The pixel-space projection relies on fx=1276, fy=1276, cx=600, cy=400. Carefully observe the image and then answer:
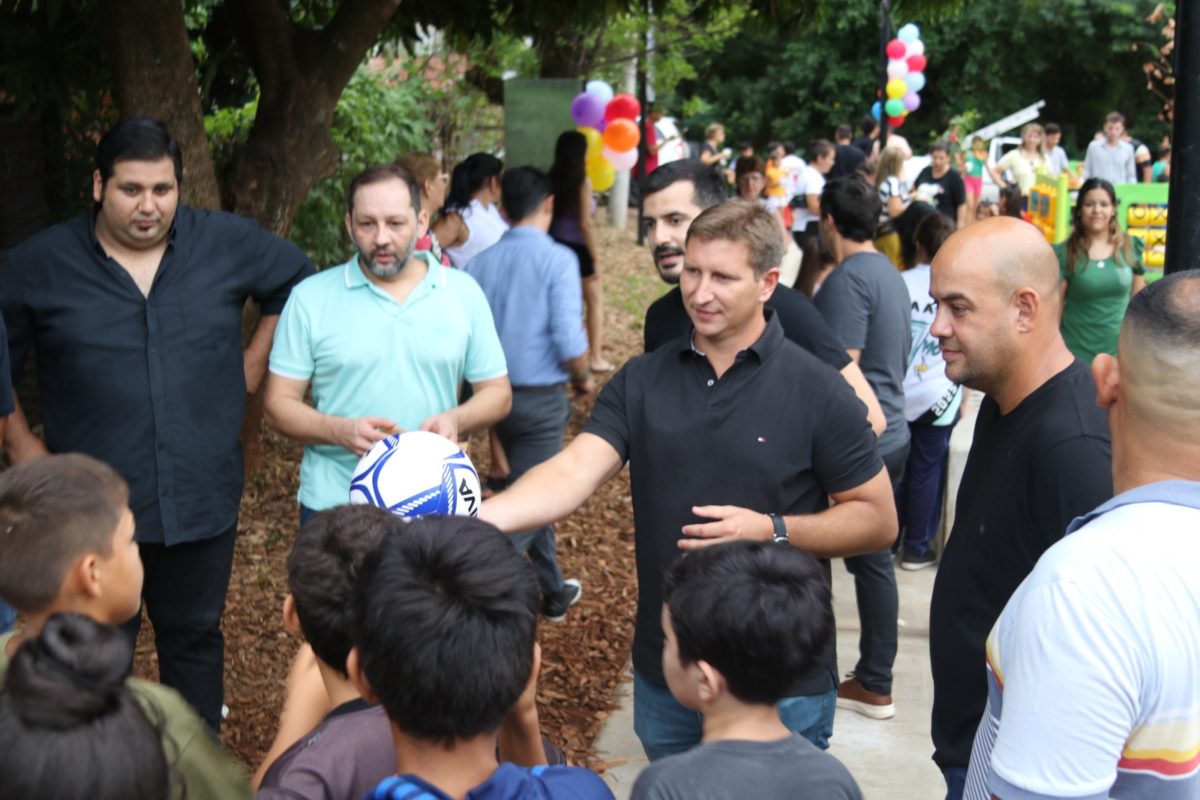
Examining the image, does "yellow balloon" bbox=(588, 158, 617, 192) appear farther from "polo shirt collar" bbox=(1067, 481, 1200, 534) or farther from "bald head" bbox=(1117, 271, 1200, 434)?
"polo shirt collar" bbox=(1067, 481, 1200, 534)

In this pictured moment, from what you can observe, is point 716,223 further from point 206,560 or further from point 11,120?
point 11,120

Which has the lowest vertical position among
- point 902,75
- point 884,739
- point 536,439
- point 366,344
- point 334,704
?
point 884,739

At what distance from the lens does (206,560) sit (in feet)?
14.6

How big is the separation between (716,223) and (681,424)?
570 mm

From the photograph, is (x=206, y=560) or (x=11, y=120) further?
(x=11, y=120)

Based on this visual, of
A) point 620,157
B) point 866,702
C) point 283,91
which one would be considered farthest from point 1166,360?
point 620,157

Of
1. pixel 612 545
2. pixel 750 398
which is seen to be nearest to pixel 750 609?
pixel 750 398

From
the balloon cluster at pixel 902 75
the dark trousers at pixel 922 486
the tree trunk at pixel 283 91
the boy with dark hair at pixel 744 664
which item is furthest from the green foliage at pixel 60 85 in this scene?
the balloon cluster at pixel 902 75

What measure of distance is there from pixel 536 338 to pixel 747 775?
429cm

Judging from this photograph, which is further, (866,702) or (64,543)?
(866,702)

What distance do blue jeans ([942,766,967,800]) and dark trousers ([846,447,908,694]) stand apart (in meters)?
2.31

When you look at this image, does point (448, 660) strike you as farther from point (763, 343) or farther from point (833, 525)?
point (763, 343)

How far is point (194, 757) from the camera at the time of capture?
2264mm

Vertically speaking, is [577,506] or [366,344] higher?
[366,344]
